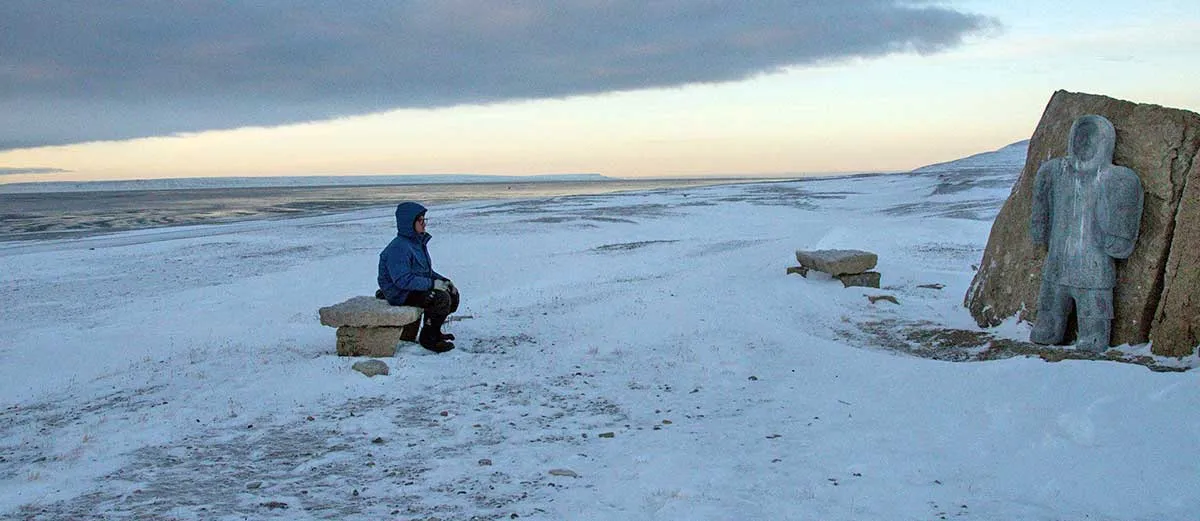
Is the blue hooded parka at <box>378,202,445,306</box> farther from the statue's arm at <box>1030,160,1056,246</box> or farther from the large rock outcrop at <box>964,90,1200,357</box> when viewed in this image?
the large rock outcrop at <box>964,90,1200,357</box>

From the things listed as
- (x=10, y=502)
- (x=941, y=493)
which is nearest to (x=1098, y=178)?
(x=941, y=493)

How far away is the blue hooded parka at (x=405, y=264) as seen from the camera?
32.1 feet

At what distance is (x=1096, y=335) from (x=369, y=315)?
26.3 ft

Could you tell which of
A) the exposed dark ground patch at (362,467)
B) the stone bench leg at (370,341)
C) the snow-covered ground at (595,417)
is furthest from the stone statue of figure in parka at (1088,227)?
the stone bench leg at (370,341)

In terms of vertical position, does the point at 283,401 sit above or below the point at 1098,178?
below

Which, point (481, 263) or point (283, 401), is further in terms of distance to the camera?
point (481, 263)

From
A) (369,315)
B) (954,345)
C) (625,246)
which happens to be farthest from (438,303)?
(625,246)

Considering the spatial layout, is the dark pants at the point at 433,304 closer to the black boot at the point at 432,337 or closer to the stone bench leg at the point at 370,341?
the black boot at the point at 432,337

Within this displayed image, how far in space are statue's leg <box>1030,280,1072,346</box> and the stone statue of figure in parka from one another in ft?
0.03

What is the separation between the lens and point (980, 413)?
6941 millimetres

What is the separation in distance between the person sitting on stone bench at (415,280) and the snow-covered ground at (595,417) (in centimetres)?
41

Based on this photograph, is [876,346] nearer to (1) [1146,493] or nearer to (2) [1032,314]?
(2) [1032,314]

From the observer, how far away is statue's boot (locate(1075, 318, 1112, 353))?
9031 mm

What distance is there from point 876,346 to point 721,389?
317 centimetres
